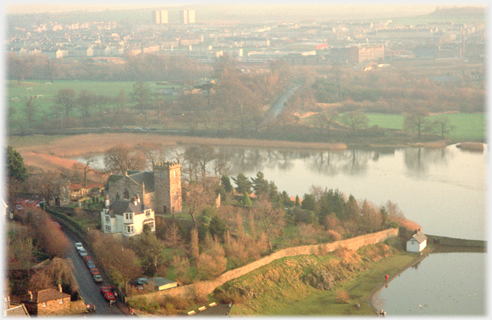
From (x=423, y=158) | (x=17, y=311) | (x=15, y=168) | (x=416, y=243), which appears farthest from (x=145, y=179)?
(x=423, y=158)

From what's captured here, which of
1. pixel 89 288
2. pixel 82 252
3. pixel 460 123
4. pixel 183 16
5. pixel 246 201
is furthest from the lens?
pixel 183 16

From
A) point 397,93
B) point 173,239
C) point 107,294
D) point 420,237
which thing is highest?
point 397,93

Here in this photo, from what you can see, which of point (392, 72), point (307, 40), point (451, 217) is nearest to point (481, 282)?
point (451, 217)

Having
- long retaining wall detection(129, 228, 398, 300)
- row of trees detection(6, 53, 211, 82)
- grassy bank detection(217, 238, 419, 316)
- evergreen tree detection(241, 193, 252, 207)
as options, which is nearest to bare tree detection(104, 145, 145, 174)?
evergreen tree detection(241, 193, 252, 207)

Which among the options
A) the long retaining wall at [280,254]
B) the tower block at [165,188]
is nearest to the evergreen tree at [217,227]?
the long retaining wall at [280,254]

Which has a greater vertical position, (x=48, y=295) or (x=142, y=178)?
(x=142, y=178)

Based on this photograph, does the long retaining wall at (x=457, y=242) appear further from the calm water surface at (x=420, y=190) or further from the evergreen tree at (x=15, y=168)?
the evergreen tree at (x=15, y=168)

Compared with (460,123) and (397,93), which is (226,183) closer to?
(460,123)
